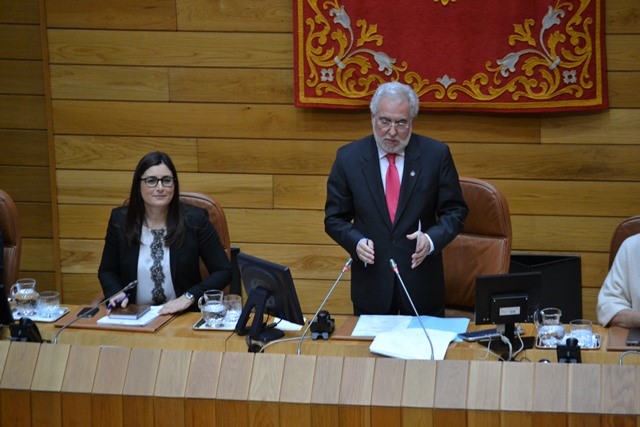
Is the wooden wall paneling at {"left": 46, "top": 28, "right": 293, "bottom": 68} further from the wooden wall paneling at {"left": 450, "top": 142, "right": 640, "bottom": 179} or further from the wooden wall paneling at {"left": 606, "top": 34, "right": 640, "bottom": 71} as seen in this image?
the wooden wall paneling at {"left": 606, "top": 34, "right": 640, "bottom": 71}

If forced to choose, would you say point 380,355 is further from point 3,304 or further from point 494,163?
point 494,163

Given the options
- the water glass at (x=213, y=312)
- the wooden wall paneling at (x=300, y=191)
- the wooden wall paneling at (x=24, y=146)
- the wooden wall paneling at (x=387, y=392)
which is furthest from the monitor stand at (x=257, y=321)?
the wooden wall paneling at (x=24, y=146)

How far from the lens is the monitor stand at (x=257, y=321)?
2.82m

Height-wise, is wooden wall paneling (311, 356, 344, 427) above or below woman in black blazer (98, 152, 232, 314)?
below

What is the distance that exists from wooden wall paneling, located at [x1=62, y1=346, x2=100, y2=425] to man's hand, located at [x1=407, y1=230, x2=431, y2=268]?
107 centimetres

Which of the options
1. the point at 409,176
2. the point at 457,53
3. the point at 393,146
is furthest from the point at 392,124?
the point at 457,53

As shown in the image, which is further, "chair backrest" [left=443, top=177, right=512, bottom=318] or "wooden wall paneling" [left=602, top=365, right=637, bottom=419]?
"chair backrest" [left=443, top=177, right=512, bottom=318]

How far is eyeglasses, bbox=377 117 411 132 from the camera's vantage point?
320 centimetres

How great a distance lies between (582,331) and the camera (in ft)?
9.18

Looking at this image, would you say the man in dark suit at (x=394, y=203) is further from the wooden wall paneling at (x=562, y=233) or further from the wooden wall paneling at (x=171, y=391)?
the wooden wall paneling at (x=562, y=233)

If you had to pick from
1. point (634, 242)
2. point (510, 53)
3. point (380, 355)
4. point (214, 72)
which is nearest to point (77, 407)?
point (380, 355)

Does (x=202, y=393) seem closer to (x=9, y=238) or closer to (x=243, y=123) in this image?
(x=9, y=238)

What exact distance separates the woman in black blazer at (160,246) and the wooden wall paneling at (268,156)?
37.6 inches

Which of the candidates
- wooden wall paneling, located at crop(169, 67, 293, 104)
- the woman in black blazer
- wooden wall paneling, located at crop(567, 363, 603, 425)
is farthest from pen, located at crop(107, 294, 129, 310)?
wooden wall paneling, located at crop(567, 363, 603, 425)
